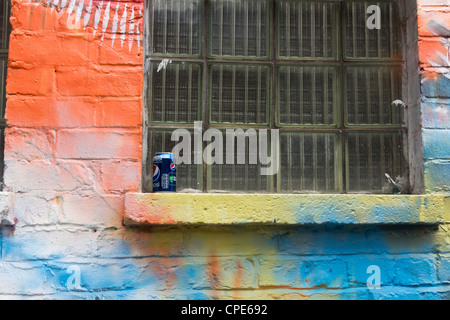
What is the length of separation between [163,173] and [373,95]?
1.39 metres

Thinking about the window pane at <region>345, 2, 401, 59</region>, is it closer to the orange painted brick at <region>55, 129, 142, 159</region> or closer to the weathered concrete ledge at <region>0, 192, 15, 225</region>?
the orange painted brick at <region>55, 129, 142, 159</region>

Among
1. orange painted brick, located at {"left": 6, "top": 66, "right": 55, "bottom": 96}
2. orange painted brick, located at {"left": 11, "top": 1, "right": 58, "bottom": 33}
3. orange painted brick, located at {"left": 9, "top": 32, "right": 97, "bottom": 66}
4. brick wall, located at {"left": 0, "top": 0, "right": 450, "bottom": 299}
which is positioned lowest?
brick wall, located at {"left": 0, "top": 0, "right": 450, "bottom": 299}

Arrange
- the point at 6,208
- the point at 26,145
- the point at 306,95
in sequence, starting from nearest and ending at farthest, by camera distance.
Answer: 1. the point at 6,208
2. the point at 26,145
3. the point at 306,95

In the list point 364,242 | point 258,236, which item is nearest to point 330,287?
point 364,242

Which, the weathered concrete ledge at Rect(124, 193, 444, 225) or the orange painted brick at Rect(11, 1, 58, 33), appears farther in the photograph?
the orange painted brick at Rect(11, 1, 58, 33)

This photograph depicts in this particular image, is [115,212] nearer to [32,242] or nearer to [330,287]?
[32,242]

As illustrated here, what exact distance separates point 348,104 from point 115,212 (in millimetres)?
1541

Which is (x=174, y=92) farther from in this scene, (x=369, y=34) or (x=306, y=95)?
(x=369, y=34)

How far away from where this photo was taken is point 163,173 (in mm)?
2465

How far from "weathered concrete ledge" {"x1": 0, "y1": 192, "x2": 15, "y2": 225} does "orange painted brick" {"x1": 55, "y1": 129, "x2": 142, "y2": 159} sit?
33cm

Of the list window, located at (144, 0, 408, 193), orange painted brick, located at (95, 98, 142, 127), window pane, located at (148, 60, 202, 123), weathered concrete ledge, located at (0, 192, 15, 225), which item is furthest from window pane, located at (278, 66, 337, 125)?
weathered concrete ledge, located at (0, 192, 15, 225)

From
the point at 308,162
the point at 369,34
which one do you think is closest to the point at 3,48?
the point at 308,162

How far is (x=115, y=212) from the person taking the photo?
2451 millimetres

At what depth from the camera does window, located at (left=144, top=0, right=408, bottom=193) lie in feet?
8.89
